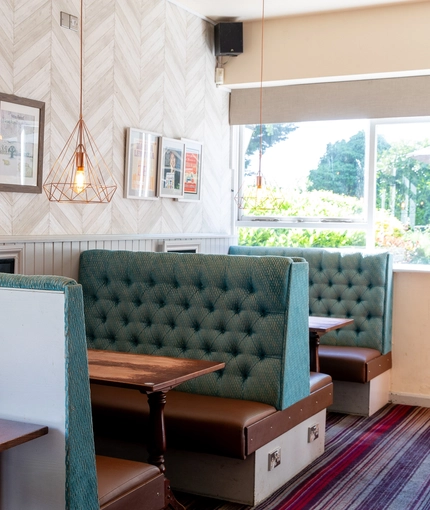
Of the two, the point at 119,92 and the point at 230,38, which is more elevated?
the point at 230,38

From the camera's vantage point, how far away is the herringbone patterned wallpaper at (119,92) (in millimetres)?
4098

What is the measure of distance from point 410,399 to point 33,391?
4.22 meters

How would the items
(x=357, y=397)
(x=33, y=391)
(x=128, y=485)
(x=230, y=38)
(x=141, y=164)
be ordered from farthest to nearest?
(x=230, y=38) → (x=357, y=397) → (x=141, y=164) → (x=128, y=485) → (x=33, y=391)

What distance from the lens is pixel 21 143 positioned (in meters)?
4.05

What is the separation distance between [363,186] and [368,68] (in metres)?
1.01

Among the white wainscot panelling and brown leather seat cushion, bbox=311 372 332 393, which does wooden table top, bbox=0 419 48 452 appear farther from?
brown leather seat cushion, bbox=311 372 332 393

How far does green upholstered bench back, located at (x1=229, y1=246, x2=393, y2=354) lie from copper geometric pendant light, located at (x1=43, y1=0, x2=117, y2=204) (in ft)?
6.31

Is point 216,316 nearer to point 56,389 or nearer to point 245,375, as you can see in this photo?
point 245,375

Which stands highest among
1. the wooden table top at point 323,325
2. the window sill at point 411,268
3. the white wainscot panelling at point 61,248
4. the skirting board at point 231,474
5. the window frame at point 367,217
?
the window frame at point 367,217

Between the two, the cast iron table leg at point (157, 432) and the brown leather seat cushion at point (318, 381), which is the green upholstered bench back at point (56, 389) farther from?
the brown leather seat cushion at point (318, 381)

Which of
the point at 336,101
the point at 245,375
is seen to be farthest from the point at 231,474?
the point at 336,101

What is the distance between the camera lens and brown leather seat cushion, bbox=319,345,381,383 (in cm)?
517

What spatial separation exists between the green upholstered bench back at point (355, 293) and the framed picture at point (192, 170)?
3.48 feet

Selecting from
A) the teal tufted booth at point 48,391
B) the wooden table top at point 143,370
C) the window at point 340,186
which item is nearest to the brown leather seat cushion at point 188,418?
the wooden table top at point 143,370
